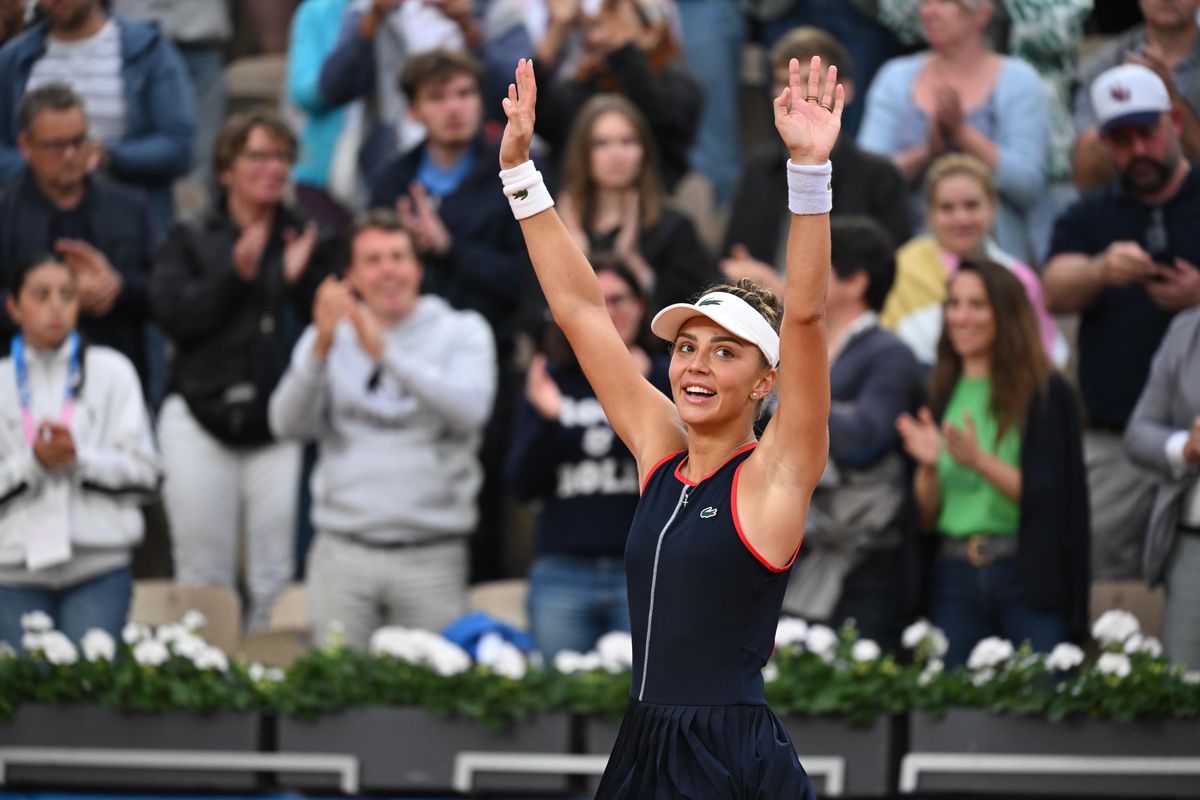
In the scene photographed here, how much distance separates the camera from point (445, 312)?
310 inches

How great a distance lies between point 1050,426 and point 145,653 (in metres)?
3.24

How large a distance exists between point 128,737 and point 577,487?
71.9 inches

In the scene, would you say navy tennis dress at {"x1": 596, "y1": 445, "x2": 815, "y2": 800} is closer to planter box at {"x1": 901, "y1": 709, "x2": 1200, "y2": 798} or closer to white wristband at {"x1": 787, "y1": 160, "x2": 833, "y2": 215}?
white wristband at {"x1": 787, "y1": 160, "x2": 833, "y2": 215}

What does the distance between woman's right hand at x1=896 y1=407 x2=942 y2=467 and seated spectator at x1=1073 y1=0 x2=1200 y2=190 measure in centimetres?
151

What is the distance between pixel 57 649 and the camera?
6777 mm

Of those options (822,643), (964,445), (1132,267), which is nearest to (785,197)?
(1132,267)

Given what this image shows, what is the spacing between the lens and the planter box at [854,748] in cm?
640

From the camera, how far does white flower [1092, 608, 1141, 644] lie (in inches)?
260

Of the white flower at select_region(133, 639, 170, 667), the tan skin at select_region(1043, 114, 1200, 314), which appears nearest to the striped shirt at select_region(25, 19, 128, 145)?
the white flower at select_region(133, 639, 170, 667)

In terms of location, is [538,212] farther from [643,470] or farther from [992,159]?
[992,159]

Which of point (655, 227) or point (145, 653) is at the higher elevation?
point (655, 227)

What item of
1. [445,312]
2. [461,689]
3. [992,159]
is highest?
[992,159]

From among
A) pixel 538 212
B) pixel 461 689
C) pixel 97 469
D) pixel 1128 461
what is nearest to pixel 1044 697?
pixel 1128 461

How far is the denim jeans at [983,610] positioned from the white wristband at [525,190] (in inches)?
120
